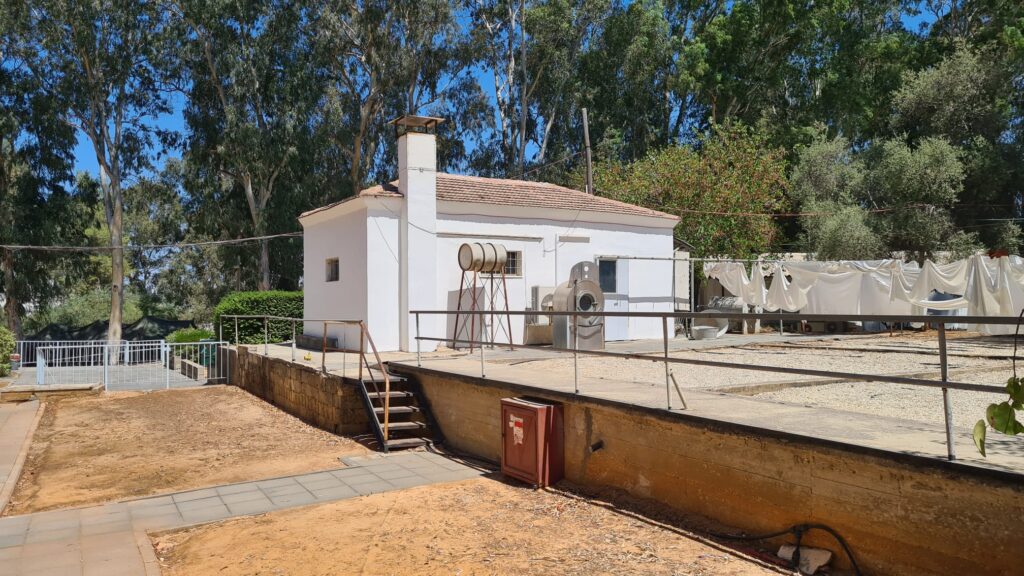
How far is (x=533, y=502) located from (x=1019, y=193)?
95.2 ft

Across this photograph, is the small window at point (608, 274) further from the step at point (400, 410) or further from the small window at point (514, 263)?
the step at point (400, 410)

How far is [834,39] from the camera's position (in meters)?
36.6

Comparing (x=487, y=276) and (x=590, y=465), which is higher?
(x=487, y=276)

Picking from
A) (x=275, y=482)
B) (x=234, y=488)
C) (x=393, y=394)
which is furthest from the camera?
(x=393, y=394)

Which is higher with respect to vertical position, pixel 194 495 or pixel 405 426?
pixel 405 426

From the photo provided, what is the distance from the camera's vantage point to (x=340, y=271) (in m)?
16.9

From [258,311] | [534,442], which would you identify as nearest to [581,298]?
[534,442]

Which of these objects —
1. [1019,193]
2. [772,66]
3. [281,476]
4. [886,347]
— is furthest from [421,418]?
[772,66]

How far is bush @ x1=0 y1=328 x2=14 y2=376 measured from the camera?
Result: 20531 millimetres

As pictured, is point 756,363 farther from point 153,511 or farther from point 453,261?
point 153,511

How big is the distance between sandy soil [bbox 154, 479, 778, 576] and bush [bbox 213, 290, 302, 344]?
55.1 ft

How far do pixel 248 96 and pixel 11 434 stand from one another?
935 inches

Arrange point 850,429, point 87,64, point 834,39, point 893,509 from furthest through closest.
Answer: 1. point 834,39
2. point 87,64
3. point 850,429
4. point 893,509

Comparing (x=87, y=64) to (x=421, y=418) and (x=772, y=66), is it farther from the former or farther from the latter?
(x=772, y=66)
